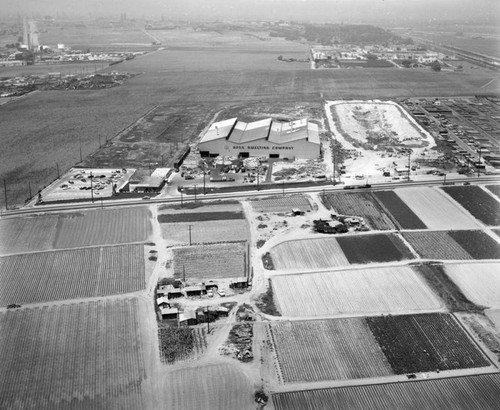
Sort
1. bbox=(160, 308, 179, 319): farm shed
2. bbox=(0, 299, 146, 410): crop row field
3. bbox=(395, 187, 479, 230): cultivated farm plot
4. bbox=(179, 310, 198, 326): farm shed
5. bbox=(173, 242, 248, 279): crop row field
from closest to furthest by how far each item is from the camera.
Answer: bbox=(0, 299, 146, 410): crop row field, bbox=(179, 310, 198, 326): farm shed, bbox=(160, 308, 179, 319): farm shed, bbox=(173, 242, 248, 279): crop row field, bbox=(395, 187, 479, 230): cultivated farm plot

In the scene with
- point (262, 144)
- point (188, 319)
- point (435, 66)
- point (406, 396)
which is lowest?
point (406, 396)

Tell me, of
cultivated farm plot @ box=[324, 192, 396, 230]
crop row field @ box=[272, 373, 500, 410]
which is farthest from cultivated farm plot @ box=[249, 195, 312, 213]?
crop row field @ box=[272, 373, 500, 410]

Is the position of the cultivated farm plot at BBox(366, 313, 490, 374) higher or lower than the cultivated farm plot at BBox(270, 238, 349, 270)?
lower

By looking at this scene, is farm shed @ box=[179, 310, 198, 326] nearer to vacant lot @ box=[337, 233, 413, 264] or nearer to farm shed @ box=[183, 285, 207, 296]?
farm shed @ box=[183, 285, 207, 296]

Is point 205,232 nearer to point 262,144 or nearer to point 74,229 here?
point 74,229

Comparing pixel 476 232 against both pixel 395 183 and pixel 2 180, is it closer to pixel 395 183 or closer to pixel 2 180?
pixel 395 183

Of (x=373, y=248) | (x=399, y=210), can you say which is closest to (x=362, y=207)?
(x=399, y=210)

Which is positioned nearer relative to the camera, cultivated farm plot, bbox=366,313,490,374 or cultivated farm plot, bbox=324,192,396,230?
cultivated farm plot, bbox=366,313,490,374
